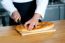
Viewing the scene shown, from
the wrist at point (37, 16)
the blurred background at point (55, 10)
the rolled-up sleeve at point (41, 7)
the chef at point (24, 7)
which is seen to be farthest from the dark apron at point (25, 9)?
the blurred background at point (55, 10)

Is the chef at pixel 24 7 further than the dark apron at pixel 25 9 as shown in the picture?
No

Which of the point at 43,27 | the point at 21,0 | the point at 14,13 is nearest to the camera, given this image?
the point at 43,27

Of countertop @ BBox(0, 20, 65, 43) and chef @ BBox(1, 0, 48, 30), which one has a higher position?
chef @ BBox(1, 0, 48, 30)

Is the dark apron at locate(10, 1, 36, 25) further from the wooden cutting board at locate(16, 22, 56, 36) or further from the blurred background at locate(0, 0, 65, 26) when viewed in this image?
the blurred background at locate(0, 0, 65, 26)

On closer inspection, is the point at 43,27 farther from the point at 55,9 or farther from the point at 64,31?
the point at 55,9

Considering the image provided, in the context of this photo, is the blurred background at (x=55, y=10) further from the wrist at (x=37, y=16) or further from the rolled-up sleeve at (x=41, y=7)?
the wrist at (x=37, y=16)

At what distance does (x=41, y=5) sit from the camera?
4.28 ft

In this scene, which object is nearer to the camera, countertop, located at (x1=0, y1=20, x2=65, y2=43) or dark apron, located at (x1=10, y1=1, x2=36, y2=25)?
countertop, located at (x1=0, y1=20, x2=65, y2=43)

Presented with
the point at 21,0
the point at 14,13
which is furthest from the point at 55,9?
the point at 14,13

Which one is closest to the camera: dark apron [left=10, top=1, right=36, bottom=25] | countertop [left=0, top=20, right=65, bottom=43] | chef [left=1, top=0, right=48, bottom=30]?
countertop [left=0, top=20, right=65, bottom=43]

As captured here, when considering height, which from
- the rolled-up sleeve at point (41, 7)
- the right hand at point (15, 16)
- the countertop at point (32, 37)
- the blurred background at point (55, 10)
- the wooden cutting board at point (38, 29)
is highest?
the rolled-up sleeve at point (41, 7)

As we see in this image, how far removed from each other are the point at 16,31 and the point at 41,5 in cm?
34

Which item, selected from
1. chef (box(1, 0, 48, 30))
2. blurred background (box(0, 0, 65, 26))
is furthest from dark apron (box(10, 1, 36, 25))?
blurred background (box(0, 0, 65, 26))

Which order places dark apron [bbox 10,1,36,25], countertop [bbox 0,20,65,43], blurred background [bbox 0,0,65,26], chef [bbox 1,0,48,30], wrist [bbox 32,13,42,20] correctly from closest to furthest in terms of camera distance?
countertop [bbox 0,20,65,43]
wrist [bbox 32,13,42,20]
chef [bbox 1,0,48,30]
dark apron [bbox 10,1,36,25]
blurred background [bbox 0,0,65,26]
